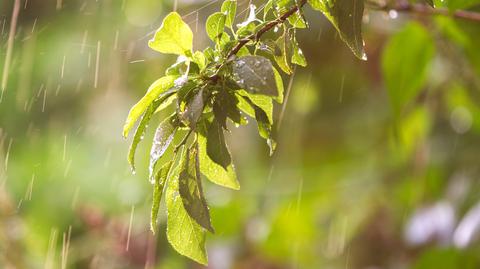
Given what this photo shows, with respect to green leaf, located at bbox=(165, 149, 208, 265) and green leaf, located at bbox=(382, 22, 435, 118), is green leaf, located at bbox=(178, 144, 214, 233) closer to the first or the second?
green leaf, located at bbox=(165, 149, 208, 265)

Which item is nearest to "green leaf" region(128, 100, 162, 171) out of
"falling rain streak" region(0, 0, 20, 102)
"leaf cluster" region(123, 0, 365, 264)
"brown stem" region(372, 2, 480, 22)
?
"leaf cluster" region(123, 0, 365, 264)

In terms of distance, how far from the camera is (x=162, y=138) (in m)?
0.40

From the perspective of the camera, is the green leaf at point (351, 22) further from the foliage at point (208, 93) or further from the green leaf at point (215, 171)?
the green leaf at point (215, 171)

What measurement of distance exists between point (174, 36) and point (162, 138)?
64 millimetres

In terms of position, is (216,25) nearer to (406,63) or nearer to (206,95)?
(206,95)

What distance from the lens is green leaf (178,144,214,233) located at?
0.40m

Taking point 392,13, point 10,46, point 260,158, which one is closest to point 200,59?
point 392,13

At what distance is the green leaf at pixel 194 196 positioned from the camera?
1.30 ft

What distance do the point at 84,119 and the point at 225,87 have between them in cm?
148

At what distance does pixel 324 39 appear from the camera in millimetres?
1468

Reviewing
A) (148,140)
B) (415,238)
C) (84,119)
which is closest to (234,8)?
(415,238)

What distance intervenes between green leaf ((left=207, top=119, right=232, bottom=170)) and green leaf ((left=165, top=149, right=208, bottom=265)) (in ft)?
0.09

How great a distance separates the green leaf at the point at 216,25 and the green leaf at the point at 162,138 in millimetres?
51

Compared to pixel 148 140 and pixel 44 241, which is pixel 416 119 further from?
pixel 44 241
